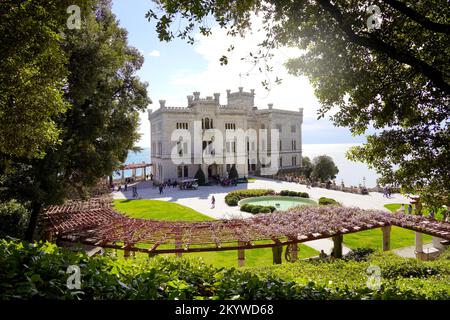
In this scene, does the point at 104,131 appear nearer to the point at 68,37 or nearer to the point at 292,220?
the point at 68,37

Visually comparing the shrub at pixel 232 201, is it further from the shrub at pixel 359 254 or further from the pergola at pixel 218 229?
the shrub at pixel 359 254

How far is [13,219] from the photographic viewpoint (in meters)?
13.7

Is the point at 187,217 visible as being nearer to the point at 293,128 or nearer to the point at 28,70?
the point at 28,70

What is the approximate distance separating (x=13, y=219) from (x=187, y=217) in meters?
14.2

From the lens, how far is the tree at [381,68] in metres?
7.15

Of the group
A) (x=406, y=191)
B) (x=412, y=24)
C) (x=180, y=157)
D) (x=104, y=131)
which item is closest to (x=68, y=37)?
(x=104, y=131)

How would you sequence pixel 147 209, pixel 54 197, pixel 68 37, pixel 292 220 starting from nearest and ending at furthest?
pixel 68 37 → pixel 54 197 → pixel 292 220 → pixel 147 209

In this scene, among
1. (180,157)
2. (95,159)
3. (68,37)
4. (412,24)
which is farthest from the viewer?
(180,157)

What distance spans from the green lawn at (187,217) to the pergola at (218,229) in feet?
5.66

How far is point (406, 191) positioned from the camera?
27.2 feet

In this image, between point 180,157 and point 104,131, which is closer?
point 104,131
